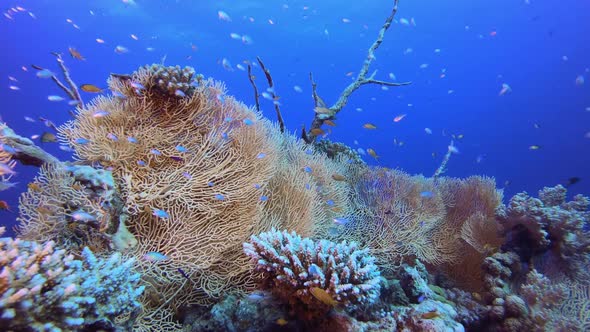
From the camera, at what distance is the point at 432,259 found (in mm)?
5668

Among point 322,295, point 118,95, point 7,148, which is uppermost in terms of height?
point 118,95

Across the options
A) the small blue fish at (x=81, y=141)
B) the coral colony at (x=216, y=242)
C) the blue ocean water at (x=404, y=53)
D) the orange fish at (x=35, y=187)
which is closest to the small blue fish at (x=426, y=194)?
the coral colony at (x=216, y=242)

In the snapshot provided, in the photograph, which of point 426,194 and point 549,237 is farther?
point 426,194

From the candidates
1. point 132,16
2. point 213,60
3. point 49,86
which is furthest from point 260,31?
point 49,86

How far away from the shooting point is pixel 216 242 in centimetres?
384

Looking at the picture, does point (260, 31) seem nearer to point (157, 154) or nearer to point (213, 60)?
point (213, 60)

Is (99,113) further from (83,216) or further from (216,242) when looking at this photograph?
(216,242)

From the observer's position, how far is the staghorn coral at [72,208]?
3.39 meters

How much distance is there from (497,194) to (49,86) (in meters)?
73.4

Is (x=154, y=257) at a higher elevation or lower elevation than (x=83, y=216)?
lower

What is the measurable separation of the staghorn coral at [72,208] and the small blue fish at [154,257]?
451mm

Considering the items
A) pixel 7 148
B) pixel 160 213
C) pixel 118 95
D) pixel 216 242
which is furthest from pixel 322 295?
pixel 7 148

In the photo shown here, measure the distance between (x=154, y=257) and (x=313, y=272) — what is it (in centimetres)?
171

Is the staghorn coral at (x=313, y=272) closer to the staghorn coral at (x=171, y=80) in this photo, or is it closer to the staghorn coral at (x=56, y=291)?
the staghorn coral at (x=56, y=291)
